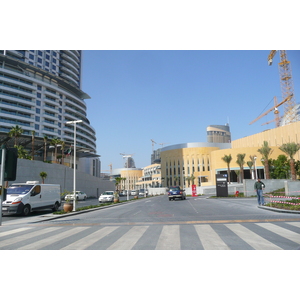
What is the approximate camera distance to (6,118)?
69.9 m

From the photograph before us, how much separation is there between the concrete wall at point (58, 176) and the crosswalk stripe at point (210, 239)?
40.4m

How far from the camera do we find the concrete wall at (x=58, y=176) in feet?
145

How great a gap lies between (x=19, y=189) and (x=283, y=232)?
15.6m

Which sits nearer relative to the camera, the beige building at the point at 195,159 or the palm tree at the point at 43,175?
the palm tree at the point at 43,175

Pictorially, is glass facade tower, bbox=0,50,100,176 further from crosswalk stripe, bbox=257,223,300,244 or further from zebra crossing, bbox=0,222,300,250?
crosswalk stripe, bbox=257,223,300,244

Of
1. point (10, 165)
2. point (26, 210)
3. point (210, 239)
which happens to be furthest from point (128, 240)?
point (26, 210)

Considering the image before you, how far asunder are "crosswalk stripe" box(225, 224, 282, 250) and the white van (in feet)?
42.0

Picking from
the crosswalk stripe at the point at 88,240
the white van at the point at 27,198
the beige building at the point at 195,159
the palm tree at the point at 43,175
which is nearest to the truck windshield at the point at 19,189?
the white van at the point at 27,198

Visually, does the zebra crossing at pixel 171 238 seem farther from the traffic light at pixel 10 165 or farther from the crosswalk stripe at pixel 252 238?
the traffic light at pixel 10 165

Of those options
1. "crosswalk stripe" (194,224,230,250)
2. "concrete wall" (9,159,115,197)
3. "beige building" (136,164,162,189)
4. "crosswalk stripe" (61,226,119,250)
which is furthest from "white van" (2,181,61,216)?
"beige building" (136,164,162,189)

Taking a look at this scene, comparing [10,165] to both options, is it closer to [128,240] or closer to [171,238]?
[128,240]
